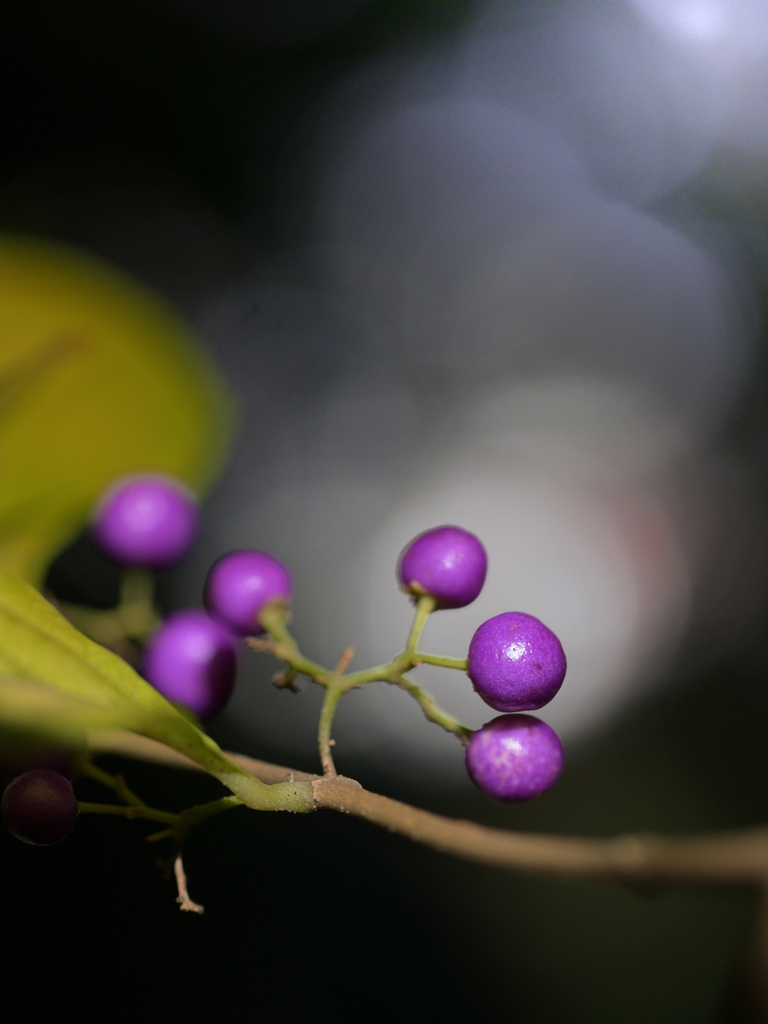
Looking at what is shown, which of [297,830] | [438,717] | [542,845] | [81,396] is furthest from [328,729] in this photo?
[297,830]

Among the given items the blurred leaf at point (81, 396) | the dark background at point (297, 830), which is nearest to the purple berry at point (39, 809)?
the blurred leaf at point (81, 396)

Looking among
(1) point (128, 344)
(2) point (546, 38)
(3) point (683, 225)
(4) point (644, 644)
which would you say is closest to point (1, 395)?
(1) point (128, 344)

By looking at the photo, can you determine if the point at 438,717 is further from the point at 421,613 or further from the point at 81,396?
the point at 81,396

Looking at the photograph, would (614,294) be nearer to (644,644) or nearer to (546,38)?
(546,38)

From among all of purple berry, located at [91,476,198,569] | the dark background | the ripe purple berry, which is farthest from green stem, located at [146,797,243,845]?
the dark background

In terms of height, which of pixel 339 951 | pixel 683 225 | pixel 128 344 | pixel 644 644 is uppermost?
pixel 683 225

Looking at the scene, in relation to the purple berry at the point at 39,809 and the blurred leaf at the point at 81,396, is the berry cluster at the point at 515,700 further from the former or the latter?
the blurred leaf at the point at 81,396

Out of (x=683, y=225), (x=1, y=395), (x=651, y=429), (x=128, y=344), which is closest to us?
(x=1, y=395)

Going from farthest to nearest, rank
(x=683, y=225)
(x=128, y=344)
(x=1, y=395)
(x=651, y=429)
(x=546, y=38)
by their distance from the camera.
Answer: (x=651, y=429), (x=683, y=225), (x=546, y=38), (x=128, y=344), (x=1, y=395)
